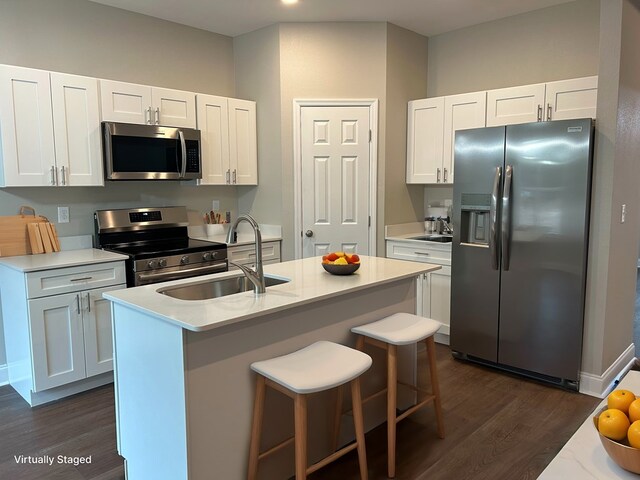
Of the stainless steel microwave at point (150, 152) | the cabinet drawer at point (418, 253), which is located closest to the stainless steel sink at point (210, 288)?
the stainless steel microwave at point (150, 152)

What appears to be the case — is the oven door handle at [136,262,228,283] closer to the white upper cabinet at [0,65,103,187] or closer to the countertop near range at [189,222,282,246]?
the countertop near range at [189,222,282,246]

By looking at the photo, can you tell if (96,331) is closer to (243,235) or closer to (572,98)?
(243,235)

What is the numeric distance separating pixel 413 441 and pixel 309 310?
100cm

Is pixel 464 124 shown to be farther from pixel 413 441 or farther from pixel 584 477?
pixel 584 477

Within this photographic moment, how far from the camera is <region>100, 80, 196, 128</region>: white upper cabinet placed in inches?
139

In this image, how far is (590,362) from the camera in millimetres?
3186

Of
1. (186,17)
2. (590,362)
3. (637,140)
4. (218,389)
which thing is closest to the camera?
(218,389)

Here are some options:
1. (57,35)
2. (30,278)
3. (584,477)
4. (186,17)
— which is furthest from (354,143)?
(584,477)

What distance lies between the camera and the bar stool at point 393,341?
7.59ft

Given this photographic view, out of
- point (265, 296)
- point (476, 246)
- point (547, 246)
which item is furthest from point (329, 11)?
point (265, 296)

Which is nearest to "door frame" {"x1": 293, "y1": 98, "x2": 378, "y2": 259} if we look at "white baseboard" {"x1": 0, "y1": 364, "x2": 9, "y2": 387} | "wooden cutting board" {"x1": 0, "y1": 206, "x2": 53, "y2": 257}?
"wooden cutting board" {"x1": 0, "y1": 206, "x2": 53, "y2": 257}

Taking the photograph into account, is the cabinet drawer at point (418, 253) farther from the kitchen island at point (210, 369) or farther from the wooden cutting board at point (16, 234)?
the wooden cutting board at point (16, 234)

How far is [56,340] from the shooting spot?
306cm

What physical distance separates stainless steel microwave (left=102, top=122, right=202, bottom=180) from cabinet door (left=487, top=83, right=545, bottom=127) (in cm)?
246
